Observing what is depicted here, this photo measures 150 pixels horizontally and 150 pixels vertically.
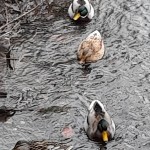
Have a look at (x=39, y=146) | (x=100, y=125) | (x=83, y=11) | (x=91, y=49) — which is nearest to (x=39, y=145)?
(x=39, y=146)

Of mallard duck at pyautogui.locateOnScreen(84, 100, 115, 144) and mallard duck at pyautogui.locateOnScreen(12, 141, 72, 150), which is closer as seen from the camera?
mallard duck at pyautogui.locateOnScreen(12, 141, 72, 150)

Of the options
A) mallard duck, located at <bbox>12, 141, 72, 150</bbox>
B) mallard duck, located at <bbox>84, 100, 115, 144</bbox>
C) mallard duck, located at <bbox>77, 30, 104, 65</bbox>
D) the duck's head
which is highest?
the duck's head

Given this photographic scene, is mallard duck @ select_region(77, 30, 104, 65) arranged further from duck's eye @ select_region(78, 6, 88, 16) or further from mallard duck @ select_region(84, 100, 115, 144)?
mallard duck @ select_region(84, 100, 115, 144)

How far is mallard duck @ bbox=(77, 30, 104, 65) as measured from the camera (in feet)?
34.0

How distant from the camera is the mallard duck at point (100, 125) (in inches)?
A: 332

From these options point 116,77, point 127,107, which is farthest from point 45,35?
point 127,107

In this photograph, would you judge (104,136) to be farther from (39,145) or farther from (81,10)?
(81,10)

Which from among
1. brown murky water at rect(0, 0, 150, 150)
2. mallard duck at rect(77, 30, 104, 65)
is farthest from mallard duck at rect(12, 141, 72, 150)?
mallard duck at rect(77, 30, 104, 65)

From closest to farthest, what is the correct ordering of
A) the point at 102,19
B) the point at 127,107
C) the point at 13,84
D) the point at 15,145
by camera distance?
1. the point at 15,145
2. the point at 127,107
3. the point at 13,84
4. the point at 102,19

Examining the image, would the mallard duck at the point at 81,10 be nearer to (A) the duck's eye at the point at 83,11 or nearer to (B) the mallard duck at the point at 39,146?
(A) the duck's eye at the point at 83,11

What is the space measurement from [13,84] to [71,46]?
5.89 feet

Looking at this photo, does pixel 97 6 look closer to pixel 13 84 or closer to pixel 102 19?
pixel 102 19

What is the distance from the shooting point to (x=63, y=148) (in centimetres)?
819

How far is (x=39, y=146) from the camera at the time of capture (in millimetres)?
8109
